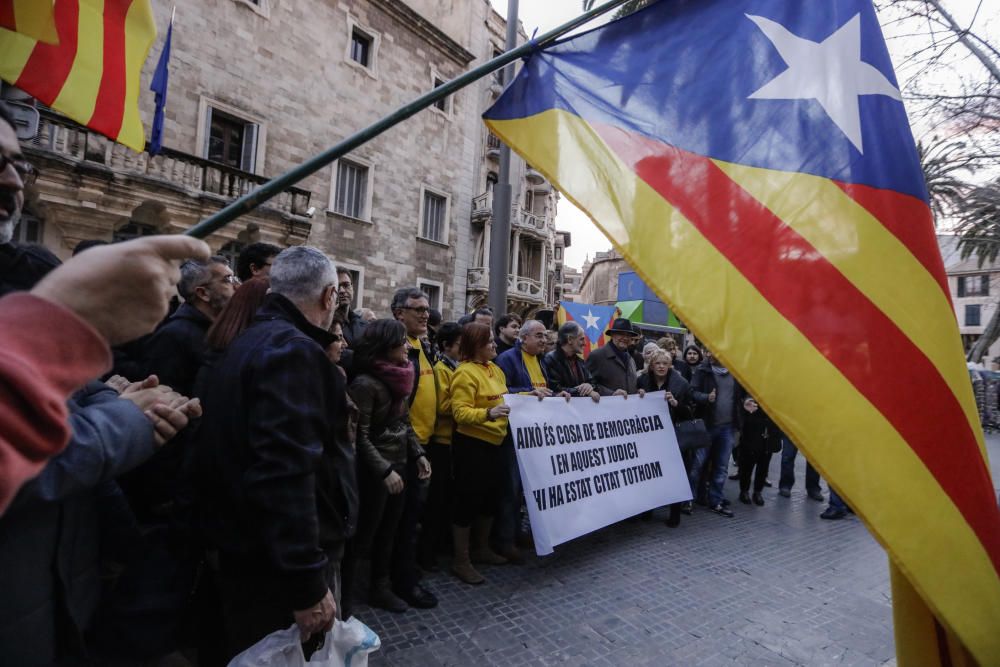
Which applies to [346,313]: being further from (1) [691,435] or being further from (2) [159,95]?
(1) [691,435]

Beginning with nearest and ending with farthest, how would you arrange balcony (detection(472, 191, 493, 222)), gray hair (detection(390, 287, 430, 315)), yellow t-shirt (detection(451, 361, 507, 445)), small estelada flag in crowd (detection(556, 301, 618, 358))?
yellow t-shirt (detection(451, 361, 507, 445))
gray hair (detection(390, 287, 430, 315))
small estelada flag in crowd (detection(556, 301, 618, 358))
balcony (detection(472, 191, 493, 222))

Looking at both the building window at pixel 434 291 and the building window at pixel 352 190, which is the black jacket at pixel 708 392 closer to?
the building window at pixel 352 190

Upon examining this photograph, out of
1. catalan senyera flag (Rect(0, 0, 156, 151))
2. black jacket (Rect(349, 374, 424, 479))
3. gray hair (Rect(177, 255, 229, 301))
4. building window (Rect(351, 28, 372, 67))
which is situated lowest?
black jacket (Rect(349, 374, 424, 479))

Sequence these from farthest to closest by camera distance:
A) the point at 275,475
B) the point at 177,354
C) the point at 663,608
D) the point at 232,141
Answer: the point at 232,141, the point at 663,608, the point at 177,354, the point at 275,475

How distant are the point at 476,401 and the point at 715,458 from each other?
12.1 feet

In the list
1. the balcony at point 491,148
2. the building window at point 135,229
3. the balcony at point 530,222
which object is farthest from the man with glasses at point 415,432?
the balcony at point 530,222

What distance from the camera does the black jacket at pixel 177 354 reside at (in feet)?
8.05

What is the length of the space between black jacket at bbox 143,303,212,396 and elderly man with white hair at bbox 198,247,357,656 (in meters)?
0.74

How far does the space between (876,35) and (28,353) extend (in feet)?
8.86

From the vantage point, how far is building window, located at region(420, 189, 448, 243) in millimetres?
18812

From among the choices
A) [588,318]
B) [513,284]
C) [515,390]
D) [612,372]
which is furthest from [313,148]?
[515,390]

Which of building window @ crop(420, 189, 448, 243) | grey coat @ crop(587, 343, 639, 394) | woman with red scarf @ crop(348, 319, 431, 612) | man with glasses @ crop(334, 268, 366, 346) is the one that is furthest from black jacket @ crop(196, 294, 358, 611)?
building window @ crop(420, 189, 448, 243)

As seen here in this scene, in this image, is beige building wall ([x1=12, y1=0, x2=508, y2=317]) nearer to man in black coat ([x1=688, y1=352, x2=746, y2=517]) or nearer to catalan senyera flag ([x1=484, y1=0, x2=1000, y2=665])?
man in black coat ([x1=688, y1=352, x2=746, y2=517])

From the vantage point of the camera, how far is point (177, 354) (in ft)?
8.20
